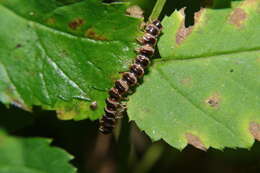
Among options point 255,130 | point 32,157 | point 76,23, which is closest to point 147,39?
point 76,23

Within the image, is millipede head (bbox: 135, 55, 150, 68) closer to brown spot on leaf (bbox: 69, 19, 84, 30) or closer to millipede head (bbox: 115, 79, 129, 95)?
millipede head (bbox: 115, 79, 129, 95)

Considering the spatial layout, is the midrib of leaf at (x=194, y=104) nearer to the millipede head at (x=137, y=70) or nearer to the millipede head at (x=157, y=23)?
the millipede head at (x=137, y=70)

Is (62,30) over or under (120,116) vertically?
over

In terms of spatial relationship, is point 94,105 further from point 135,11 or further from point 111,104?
point 135,11

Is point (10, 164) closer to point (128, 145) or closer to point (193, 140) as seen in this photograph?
point (128, 145)

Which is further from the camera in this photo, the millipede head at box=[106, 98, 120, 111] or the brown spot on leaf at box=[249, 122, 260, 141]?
the millipede head at box=[106, 98, 120, 111]

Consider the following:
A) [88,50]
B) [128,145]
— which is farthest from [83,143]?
[88,50]

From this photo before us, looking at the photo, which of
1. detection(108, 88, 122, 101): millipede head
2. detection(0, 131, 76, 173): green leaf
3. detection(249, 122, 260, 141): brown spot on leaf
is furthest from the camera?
detection(0, 131, 76, 173): green leaf

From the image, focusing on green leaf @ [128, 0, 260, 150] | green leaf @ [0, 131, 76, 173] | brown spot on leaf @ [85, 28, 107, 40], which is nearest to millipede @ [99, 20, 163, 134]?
green leaf @ [128, 0, 260, 150]
